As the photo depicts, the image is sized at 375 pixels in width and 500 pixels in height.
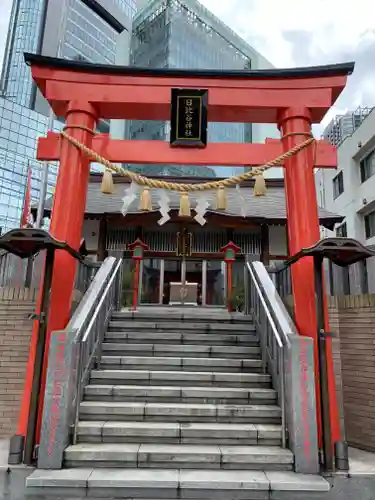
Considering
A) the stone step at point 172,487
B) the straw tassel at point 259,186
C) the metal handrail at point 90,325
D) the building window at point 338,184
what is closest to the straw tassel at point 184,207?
the straw tassel at point 259,186

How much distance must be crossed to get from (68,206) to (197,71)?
3289 millimetres

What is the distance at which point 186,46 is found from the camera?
45250 mm

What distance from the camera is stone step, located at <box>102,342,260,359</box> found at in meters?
5.94

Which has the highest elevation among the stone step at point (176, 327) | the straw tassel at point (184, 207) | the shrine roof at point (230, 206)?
the shrine roof at point (230, 206)

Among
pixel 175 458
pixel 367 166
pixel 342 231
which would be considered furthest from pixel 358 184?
pixel 175 458

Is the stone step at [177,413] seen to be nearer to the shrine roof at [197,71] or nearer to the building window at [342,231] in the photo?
the shrine roof at [197,71]

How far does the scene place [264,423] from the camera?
189 inches

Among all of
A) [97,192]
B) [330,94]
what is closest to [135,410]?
[330,94]

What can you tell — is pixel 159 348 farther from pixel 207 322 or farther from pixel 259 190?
pixel 259 190

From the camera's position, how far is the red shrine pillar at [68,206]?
5.29m

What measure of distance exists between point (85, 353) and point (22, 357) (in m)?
1.44

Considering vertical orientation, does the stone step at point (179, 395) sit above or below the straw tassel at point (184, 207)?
below

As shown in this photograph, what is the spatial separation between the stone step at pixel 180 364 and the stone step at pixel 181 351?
0.25m

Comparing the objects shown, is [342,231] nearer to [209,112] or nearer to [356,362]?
[356,362]
